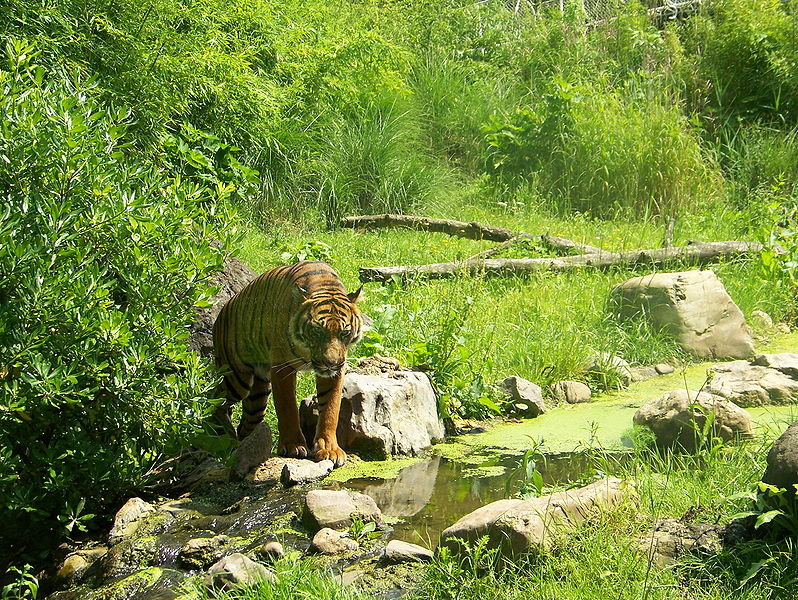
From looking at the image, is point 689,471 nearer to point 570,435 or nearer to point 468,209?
point 570,435

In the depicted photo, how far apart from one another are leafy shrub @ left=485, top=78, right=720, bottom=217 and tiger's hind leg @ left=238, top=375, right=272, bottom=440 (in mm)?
6650

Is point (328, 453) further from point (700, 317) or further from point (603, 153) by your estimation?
point (603, 153)

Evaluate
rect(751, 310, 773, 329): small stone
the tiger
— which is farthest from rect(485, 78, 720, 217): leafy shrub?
the tiger

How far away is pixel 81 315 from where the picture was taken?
14.2 ft

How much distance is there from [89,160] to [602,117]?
29.5 ft

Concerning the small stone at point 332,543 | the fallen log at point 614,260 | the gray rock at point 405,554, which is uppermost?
the fallen log at point 614,260

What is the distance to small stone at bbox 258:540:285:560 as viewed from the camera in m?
4.14

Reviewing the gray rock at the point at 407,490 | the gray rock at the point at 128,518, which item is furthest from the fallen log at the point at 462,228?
the gray rock at the point at 128,518

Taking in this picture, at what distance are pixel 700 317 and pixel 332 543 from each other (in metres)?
4.51

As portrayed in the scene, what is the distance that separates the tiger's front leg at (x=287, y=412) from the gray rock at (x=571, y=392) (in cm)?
226

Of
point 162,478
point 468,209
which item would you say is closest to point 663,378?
point 162,478

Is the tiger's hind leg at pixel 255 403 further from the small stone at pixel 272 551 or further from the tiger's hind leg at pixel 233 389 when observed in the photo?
the small stone at pixel 272 551

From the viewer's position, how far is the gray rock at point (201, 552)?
4.26 metres

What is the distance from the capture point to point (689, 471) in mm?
4488
